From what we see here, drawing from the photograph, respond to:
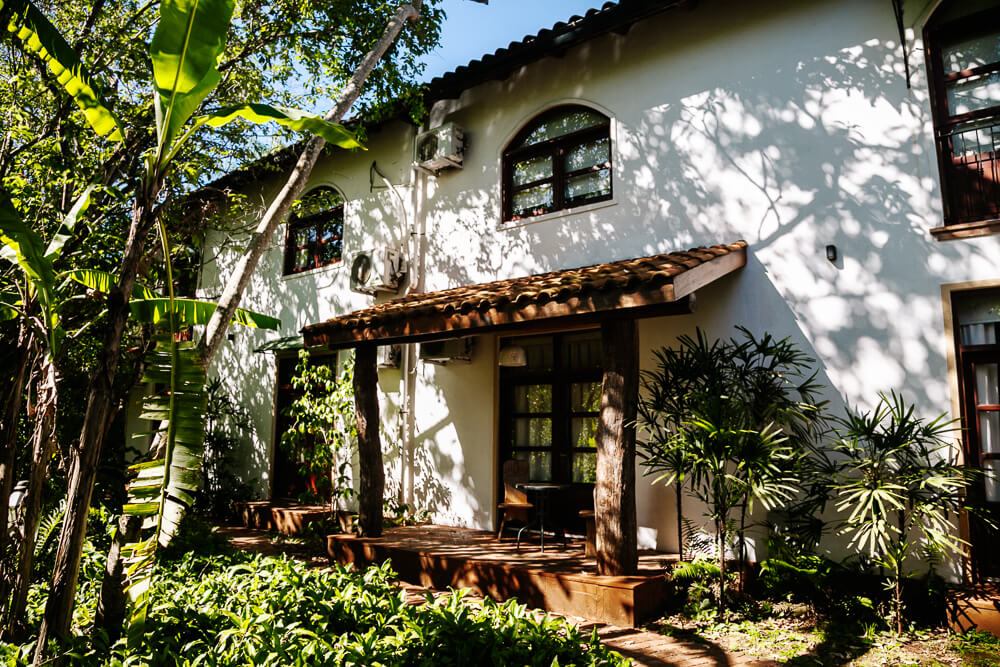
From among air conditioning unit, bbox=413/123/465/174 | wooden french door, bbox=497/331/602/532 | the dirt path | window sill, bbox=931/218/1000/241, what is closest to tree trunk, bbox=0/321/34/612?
the dirt path

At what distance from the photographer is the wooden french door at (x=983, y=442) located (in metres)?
5.23

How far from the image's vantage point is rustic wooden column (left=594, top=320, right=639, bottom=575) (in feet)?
18.2

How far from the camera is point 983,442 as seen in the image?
17.7 feet

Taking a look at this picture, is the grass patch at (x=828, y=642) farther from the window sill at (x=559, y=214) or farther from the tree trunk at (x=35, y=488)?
the window sill at (x=559, y=214)

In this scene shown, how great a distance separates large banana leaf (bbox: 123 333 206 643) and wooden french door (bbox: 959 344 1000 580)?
5.54 metres

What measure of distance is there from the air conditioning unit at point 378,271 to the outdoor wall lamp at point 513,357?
235cm

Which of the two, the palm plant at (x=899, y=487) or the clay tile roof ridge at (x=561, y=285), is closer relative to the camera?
the palm plant at (x=899, y=487)

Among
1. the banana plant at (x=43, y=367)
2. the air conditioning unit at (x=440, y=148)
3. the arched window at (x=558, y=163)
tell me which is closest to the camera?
the banana plant at (x=43, y=367)

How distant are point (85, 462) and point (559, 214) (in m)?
6.07

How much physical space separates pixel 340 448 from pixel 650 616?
5.58 meters

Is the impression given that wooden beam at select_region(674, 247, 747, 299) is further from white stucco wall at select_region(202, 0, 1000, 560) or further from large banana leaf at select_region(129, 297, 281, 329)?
large banana leaf at select_region(129, 297, 281, 329)

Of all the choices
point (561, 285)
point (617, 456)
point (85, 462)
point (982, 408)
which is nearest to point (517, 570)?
point (617, 456)

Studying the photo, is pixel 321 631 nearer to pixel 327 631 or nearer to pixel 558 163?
pixel 327 631

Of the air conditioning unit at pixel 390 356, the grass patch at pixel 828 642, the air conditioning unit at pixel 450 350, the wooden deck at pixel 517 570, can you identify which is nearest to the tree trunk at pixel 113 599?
the wooden deck at pixel 517 570
